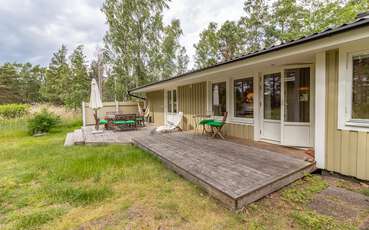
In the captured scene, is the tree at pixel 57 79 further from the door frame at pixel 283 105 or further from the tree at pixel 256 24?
the tree at pixel 256 24

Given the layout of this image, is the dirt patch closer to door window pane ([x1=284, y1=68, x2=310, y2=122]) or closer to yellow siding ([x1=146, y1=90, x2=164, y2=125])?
door window pane ([x1=284, y1=68, x2=310, y2=122])

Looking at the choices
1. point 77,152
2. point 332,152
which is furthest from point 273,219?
point 77,152

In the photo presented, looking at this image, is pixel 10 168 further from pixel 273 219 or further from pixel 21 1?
pixel 21 1

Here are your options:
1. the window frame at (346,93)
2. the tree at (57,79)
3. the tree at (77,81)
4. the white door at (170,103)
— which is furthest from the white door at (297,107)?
the tree at (57,79)

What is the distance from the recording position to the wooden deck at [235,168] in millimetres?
2219

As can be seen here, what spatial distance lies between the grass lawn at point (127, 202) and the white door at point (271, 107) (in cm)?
165

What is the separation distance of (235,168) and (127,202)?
67.1 inches

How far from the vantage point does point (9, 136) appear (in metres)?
7.87

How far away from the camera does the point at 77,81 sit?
15.3m

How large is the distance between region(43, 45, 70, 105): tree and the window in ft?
34.7

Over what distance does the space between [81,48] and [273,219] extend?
19.3 meters

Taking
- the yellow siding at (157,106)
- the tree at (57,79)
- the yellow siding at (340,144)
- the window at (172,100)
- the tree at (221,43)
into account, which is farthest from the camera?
the tree at (221,43)

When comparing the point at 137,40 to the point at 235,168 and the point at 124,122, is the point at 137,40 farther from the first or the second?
the point at 235,168

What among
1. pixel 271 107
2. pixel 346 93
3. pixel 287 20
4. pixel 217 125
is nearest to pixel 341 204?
pixel 346 93
